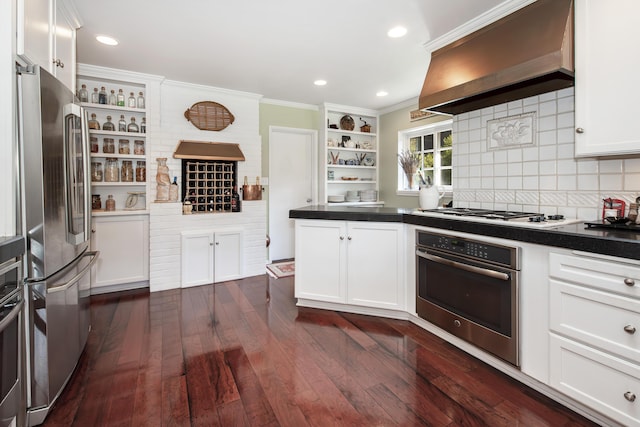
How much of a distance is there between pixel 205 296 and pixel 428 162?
11.6 feet

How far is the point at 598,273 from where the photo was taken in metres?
1.48

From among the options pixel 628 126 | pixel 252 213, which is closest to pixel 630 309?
pixel 628 126

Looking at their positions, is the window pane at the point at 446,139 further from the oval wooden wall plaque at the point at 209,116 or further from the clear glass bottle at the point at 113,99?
the clear glass bottle at the point at 113,99

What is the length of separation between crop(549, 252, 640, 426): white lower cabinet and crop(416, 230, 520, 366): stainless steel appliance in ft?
0.70

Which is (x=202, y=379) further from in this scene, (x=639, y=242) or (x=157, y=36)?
(x=157, y=36)

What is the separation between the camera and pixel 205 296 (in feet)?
11.2

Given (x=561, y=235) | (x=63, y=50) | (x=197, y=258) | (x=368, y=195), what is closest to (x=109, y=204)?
(x=197, y=258)

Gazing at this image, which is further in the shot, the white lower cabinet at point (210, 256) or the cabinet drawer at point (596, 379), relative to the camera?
the white lower cabinet at point (210, 256)

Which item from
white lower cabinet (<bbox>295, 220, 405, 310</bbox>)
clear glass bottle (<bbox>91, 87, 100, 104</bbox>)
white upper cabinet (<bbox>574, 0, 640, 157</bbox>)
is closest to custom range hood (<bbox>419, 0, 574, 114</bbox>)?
white upper cabinet (<bbox>574, 0, 640, 157</bbox>)

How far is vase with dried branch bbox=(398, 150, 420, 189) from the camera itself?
4852 millimetres

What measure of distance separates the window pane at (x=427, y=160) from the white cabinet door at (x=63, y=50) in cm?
418

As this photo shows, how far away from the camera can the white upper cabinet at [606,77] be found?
5.49 feet

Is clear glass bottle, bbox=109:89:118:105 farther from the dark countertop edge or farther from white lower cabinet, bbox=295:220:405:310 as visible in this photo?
the dark countertop edge

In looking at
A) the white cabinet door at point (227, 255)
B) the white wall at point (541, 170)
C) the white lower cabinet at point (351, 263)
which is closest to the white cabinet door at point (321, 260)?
the white lower cabinet at point (351, 263)
